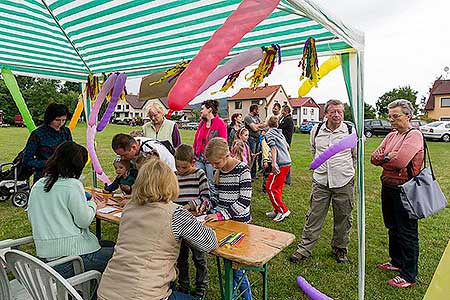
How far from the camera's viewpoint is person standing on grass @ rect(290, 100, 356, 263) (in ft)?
11.0

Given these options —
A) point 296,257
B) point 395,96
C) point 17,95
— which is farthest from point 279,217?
point 395,96

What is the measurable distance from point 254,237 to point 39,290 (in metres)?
1.23

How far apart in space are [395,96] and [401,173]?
44990 mm

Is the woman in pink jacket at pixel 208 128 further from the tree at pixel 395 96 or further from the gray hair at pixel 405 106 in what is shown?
the tree at pixel 395 96

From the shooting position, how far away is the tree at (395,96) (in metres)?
41.6

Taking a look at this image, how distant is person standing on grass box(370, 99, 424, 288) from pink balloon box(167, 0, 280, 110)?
1880 millimetres

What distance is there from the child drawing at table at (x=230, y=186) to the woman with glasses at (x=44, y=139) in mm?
2010

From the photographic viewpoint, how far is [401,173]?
3008mm

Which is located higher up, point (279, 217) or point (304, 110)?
point (304, 110)

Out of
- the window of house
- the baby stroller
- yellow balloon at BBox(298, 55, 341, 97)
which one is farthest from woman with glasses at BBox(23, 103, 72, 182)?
the window of house

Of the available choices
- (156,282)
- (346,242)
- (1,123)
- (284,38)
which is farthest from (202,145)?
(1,123)

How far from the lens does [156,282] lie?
1659mm

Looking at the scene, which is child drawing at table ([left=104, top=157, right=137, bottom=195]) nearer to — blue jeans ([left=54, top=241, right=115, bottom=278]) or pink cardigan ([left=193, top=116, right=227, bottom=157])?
blue jeans ([left=54, top=241, right=115, bottom=278])

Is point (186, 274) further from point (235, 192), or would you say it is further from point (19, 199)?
point (19, 199)
